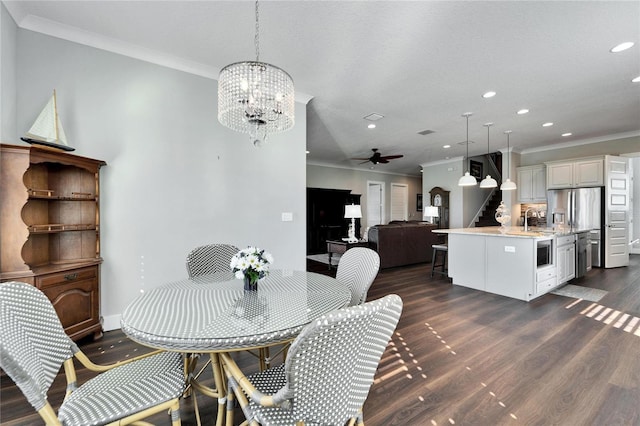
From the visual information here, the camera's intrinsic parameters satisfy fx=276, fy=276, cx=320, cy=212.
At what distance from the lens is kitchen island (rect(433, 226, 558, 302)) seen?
12.2 feet

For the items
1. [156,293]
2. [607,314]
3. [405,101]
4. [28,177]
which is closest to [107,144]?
[28,177]

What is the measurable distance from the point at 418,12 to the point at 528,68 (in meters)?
1.81

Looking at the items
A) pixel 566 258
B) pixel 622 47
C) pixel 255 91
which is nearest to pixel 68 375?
pixel 255 91

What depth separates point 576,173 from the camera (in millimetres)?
6047

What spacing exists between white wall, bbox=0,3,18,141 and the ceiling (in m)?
0.12

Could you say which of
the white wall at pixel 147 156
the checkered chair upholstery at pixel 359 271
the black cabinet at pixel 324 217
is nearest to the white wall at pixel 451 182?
the black cabinet at pixel 324 217

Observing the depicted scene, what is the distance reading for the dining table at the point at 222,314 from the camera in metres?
Result: 1.08

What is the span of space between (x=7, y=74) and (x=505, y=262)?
5779mm

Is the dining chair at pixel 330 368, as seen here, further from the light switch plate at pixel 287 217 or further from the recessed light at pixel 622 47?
the recessed light at pixel 622 47

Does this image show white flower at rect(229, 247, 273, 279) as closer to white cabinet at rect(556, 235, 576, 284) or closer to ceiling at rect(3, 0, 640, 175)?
ceiling at rect(3, 0, 640, 175)

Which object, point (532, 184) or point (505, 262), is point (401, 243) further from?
point (532, 184)

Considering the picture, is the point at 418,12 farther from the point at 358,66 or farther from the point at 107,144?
the point at 107,144

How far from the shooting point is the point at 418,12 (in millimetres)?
2246

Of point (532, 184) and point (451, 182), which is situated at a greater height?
point (451, 182)
